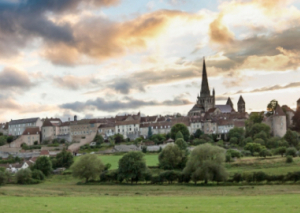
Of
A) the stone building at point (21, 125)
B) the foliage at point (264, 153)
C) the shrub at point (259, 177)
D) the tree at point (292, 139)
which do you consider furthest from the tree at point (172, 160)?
the stone building at point (21, 125)

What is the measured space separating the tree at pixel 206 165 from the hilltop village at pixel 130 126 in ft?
144

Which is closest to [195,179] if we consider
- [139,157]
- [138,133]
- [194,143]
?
[139,157]

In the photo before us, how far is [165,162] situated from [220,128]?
41.4 metres

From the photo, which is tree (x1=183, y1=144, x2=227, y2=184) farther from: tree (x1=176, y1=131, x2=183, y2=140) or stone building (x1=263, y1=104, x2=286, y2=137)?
stone building (x1=263, y1=104, x2=286, y2=137)

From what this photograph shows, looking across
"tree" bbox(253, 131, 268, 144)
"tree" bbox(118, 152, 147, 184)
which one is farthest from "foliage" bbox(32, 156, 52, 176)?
"tree" bbox(253, 131, 268, 144)

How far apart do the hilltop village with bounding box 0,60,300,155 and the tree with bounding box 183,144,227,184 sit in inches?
1728

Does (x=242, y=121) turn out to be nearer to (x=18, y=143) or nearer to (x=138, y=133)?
(x=138, y=133)

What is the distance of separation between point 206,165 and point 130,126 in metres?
61.0

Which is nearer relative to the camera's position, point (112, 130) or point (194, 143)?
point (194, 143)

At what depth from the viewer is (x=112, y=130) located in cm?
10212

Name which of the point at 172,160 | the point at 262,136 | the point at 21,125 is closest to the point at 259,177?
the point at 172,160

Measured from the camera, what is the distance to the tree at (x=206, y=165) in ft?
137

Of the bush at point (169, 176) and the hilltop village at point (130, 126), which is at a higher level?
the hilltop village at point (130, 126)

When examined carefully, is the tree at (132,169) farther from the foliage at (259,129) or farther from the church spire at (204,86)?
the church spire at (204,86)
